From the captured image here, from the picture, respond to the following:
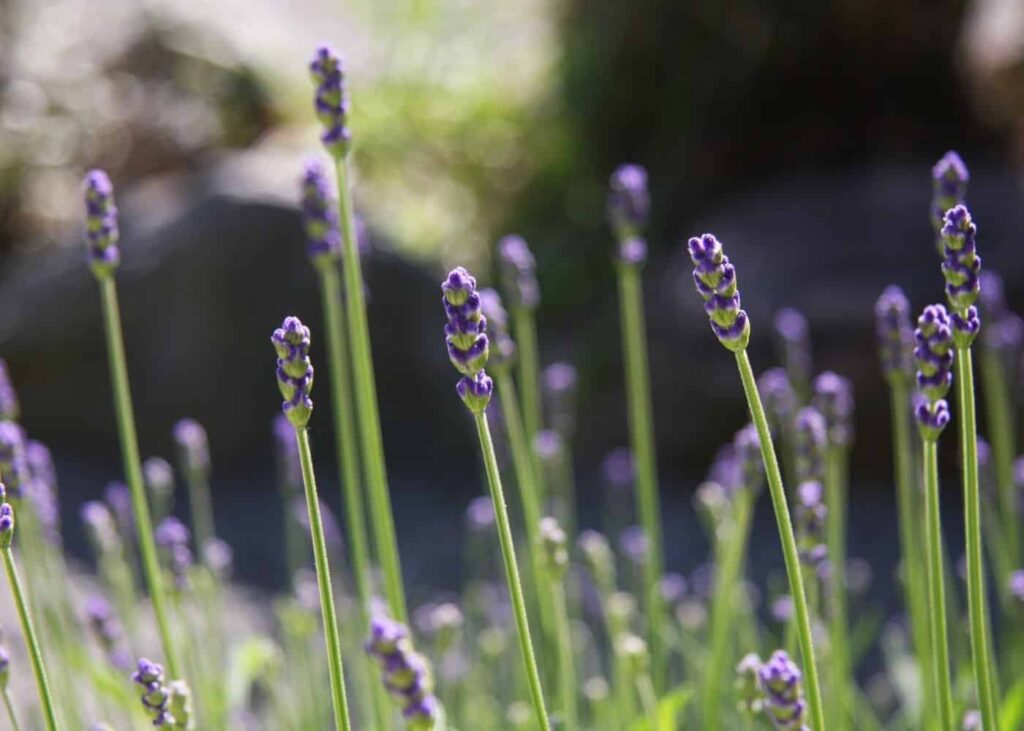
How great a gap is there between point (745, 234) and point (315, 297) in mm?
1977

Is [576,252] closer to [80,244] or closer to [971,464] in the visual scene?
[80,244]

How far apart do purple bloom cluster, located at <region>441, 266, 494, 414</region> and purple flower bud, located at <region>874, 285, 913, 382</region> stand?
73 centimetres

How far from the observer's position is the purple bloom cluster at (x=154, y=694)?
→ 118cm

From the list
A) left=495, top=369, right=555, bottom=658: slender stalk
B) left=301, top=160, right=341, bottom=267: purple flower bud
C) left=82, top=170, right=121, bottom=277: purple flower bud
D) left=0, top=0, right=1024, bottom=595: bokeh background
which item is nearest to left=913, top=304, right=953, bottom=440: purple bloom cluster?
left=495, top=369, right=555, bottom=658: slender stalk

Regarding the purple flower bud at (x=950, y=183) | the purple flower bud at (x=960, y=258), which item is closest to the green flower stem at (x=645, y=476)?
the purple flower bud at (x=950, y=183)

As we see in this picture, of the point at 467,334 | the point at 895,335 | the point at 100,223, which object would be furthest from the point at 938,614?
the point at 100,223

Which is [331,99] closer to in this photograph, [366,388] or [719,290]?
[366,388]

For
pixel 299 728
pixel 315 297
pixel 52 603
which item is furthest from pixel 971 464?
pixel 315 297

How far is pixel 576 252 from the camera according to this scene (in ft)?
21.2

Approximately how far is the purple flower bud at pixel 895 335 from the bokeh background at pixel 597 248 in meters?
2.98

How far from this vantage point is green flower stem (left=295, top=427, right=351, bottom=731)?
41.8 inches

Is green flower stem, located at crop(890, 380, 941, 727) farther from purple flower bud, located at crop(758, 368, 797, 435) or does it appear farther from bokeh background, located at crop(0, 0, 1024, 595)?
bokeh background, located at crop(0, 0, 1024, 595)

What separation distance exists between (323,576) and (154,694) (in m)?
0.23

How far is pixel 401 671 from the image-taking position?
0.85m
